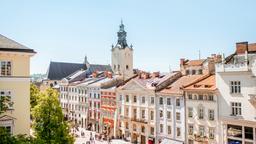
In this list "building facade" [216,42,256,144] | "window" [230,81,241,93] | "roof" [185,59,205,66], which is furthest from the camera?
"roof" [185,59,205,66]

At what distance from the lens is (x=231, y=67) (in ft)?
131

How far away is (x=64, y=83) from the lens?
300 feet

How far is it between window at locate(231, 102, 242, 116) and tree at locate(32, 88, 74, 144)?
21.5 m

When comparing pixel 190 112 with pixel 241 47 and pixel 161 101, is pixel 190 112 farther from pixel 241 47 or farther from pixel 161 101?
pixel 241 47

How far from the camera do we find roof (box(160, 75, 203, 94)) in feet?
160

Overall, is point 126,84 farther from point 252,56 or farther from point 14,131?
point 14,131

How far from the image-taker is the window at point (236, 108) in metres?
39.1

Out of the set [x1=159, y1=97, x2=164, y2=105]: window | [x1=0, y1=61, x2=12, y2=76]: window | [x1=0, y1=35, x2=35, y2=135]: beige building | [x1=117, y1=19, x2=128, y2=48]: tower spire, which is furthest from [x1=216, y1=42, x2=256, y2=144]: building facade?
[x1=117, y1=19, x2=128, y2=48]: tower spire

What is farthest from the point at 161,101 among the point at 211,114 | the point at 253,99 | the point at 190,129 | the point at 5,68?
the point at 5,68

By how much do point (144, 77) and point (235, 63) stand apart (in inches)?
955

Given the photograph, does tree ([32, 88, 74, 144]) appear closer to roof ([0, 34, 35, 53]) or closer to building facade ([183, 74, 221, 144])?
roof ([0, 34, 35, 53])

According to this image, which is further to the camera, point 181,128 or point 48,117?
point 181,128

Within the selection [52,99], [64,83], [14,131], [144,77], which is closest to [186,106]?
[144,77]

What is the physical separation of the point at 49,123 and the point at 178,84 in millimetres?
27802
